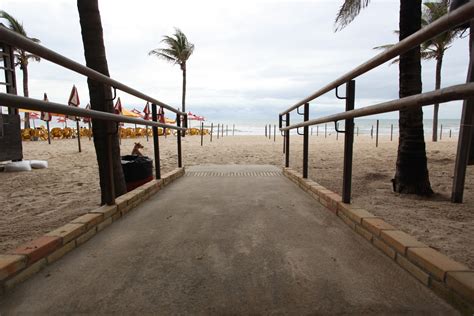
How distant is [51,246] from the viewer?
1498 millimetres

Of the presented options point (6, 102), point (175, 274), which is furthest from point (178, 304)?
point (6, 102)

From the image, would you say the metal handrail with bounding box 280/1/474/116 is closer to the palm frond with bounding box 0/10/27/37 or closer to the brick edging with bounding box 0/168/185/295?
the brick edging with bounding box 0/168/185/295

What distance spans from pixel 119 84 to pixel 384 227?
7.15ft

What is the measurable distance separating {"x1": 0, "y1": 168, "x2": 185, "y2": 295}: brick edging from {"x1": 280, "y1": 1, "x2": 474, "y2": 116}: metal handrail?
206 centimetres

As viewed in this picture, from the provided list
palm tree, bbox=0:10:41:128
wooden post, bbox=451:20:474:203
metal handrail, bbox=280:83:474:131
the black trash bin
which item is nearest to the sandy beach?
wooden post, bbox=451:20:474:203

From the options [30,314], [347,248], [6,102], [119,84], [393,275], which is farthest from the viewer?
[119,84]

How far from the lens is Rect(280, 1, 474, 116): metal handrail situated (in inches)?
46.1

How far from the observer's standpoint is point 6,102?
4.04ft

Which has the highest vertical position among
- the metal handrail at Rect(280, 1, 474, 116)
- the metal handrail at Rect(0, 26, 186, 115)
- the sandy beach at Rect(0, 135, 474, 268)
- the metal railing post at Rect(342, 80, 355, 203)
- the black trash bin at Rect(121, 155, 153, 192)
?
the metal handrail at Rect(280, 1, 474, 116)

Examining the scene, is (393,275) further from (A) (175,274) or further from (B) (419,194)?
(B) (419,194)

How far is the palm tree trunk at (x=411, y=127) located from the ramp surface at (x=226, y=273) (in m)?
1.75

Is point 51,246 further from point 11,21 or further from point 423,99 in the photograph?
point 11,21

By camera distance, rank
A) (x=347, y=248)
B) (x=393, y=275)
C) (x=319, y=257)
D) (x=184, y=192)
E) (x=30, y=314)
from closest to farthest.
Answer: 1. (x=30, y=314)
2. (x=393, y=275)
3. (x=319, y=257)
4. (x=347, y=248)
5. (x=184, y=192)

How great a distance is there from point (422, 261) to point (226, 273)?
0.90 m
